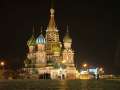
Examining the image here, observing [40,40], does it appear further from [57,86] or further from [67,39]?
[57,86]

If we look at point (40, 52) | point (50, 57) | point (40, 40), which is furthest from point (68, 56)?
point (40, 40)

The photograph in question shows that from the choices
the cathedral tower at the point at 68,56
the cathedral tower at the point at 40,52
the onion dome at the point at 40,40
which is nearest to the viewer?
the cathedral tower at the point at 40,52

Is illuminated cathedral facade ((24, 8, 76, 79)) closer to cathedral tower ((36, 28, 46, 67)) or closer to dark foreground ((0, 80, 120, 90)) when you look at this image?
cathedral tower ((36, 28, 46, 67))

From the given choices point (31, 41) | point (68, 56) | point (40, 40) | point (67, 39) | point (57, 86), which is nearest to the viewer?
point (57, 86)

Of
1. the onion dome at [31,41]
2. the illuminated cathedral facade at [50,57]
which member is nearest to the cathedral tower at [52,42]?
the illuminated cathedral facade at [50,57]

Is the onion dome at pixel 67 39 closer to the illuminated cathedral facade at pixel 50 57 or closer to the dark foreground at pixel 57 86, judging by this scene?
the illuminated cathedral facade at pixel 50 57

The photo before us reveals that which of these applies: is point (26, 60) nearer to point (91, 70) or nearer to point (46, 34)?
point (46, 34)

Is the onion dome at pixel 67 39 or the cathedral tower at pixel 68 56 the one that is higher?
the onion dome at pixel 67 39

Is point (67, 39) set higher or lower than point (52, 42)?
higher

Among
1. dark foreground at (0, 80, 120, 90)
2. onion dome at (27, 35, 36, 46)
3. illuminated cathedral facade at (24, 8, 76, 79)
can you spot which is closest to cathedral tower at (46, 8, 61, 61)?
illuminated cathedral facade at (24, 8, 76, 79)

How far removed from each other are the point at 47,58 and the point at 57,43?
24.3 ft

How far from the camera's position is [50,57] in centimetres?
16750

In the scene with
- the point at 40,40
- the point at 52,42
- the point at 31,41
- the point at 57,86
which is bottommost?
the point at 57,86

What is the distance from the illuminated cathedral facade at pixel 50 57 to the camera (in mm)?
165375
